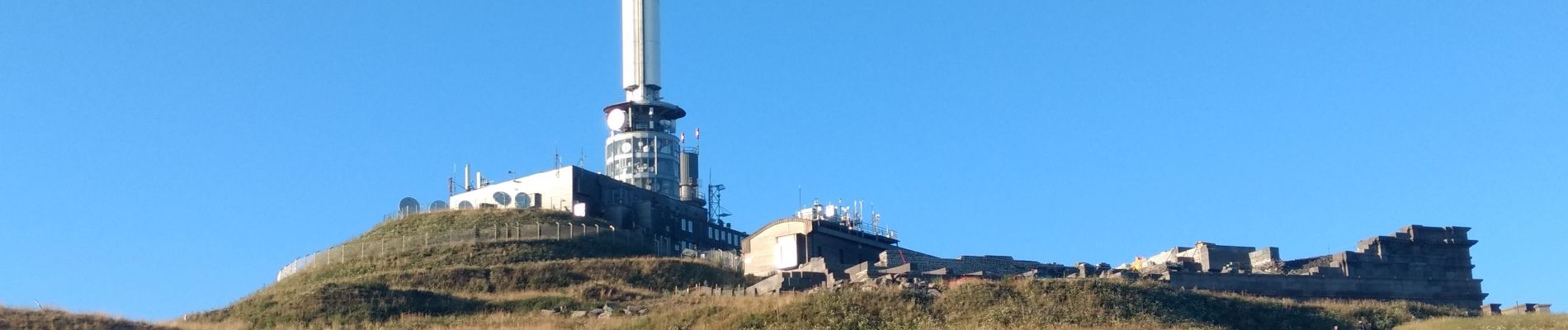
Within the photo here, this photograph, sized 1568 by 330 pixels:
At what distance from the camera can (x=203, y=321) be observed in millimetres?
71625

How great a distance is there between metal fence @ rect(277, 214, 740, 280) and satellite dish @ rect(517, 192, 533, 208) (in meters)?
6.31

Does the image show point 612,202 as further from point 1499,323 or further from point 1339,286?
point 1499,323

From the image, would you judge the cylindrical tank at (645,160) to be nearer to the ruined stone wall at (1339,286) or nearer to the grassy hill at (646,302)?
the grassy hill at (646,302)

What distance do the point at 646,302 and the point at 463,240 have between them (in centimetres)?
2617

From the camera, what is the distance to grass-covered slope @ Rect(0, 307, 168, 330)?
60219 millimetres

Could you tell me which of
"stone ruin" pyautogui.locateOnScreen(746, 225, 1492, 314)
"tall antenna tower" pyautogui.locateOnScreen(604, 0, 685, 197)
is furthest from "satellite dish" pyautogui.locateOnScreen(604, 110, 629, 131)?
"stone ruin" pyautogui.locateOnScreen(746, 225, 1492, 314)

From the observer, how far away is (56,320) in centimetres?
6094

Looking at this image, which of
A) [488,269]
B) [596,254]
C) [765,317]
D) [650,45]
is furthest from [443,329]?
[650,45]

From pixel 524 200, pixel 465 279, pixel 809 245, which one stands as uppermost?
pixel 524 200

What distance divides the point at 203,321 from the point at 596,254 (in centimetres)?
2443

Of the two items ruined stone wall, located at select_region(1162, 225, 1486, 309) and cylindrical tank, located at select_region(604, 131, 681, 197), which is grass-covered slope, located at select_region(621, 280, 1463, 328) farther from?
cylindrical tank, located at select_region(604, 131, 681, 197)

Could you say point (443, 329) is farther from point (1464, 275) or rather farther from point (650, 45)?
point (650, 45)

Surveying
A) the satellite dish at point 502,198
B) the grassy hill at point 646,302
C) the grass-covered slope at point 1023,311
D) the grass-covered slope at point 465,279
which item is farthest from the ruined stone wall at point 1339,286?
the satellite dish at point 502,198

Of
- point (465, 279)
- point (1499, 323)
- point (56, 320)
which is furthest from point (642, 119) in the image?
point (1499, 323)
